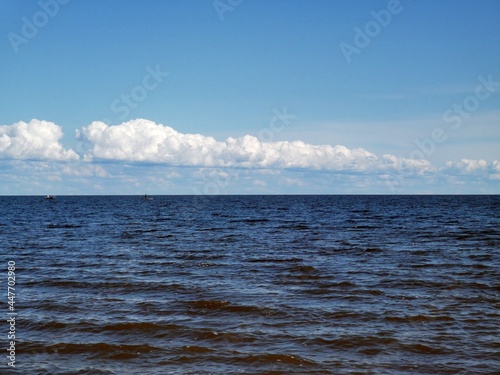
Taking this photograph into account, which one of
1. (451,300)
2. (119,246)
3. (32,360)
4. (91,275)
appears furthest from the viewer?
(119,246)

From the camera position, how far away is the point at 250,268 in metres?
25.1

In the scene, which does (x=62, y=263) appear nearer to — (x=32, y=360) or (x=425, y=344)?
(x=32, y=360)

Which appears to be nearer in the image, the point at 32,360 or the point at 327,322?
the point at 32,360

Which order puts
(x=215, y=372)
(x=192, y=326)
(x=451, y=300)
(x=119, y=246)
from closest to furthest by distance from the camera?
(x=215, y=372)
(x=192, y=326)
(x=451, y=300)
(x=119, y=246)

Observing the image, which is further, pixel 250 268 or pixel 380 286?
pixel 250 268

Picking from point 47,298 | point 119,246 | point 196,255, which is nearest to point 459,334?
point 47,298

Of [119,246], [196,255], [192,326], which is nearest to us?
[192,326]

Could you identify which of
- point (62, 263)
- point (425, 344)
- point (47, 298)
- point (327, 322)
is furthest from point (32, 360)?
point (62, 263)

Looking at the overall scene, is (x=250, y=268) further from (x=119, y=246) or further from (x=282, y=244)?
(x=119, y=246)

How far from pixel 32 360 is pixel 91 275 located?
11.2m

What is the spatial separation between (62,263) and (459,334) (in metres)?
21.2

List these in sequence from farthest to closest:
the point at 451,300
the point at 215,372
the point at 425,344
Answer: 1. the point at 451,300
2. the point at 425,344
3. the point at 215,372

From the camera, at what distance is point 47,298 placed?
18.4 m

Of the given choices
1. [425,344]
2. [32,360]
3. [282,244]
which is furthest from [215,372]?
[282,244]
